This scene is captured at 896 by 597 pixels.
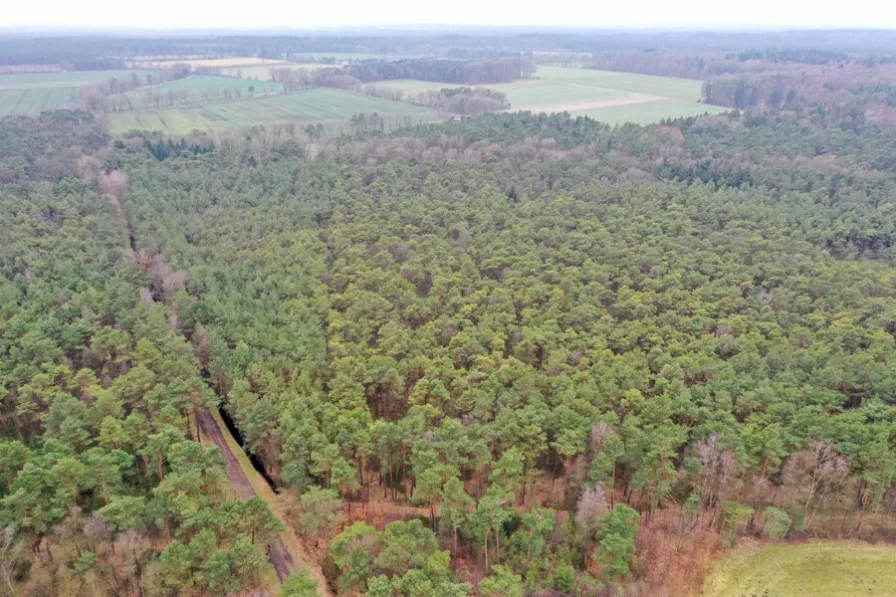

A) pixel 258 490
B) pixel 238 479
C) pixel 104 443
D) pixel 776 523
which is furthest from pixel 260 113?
pixel 776 523

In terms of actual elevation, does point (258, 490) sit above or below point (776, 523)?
below

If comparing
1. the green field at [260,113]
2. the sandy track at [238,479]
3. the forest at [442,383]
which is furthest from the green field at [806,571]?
the green field at [260,113]

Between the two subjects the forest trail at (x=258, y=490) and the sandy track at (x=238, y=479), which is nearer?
the forest trail at (x=258, y=490)

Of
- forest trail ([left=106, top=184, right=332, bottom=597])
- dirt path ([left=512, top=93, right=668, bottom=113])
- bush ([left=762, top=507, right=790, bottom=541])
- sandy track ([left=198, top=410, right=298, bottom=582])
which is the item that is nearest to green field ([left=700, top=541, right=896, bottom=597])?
bush ([left=762, top=507, right=790, bottom=541])

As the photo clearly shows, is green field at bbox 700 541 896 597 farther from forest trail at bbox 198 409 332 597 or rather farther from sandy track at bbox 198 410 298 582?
sandy track at bbox 198 410 298 582

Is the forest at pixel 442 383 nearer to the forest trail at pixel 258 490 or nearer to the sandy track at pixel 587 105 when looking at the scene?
the forest trail at pixel 258 490

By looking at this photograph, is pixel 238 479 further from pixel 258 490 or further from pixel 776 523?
pixel 776 523
